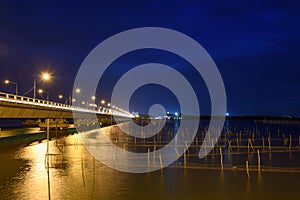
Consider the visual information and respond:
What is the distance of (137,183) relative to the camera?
86.9 feet

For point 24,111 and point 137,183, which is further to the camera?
point 24,111

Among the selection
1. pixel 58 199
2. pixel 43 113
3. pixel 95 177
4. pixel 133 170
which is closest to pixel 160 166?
pixel 133 170

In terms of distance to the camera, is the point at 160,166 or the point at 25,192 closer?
the point at 25,192

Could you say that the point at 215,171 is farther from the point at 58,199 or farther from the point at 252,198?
the point at 58,199

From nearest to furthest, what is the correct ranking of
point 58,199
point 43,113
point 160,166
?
point 58,199 < point 160,166 < point 43,113

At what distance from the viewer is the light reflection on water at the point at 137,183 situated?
23.0 metres

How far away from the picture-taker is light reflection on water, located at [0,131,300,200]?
2305 cm

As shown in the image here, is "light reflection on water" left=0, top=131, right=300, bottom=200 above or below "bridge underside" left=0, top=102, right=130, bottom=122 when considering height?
below

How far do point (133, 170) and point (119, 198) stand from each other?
931cm

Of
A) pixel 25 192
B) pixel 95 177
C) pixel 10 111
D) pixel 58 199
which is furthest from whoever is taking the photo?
pixel 10 111

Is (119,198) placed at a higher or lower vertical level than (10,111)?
lower

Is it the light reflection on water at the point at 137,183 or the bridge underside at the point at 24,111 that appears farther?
the bridge underside at the point at 24,111

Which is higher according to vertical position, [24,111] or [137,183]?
[24,111]

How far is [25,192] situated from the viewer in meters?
22.9
